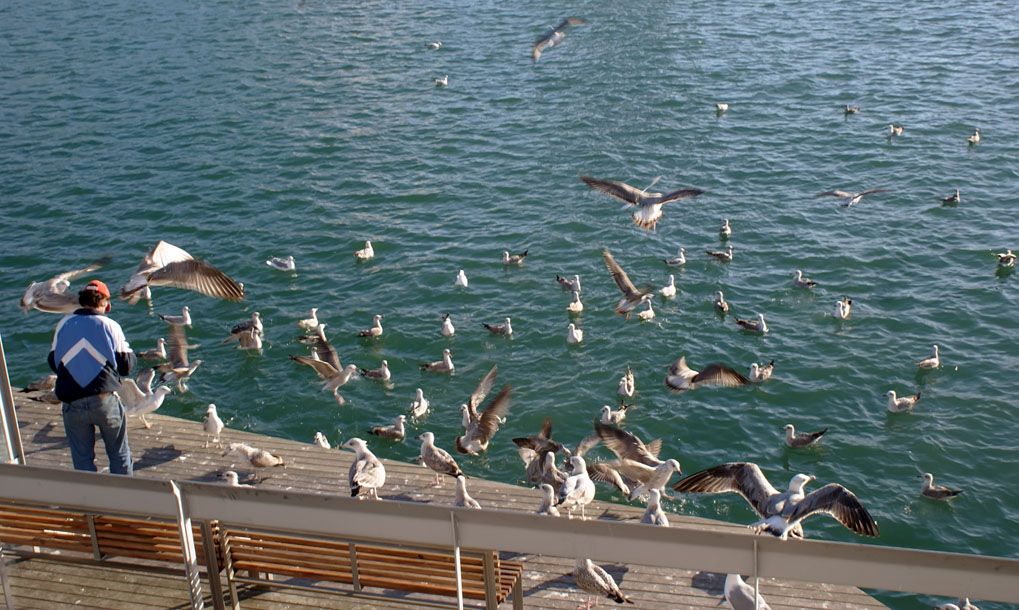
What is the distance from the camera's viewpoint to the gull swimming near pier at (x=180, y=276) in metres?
12.8

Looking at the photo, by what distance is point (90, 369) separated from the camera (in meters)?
9.16

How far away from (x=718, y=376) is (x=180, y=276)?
9.24 m

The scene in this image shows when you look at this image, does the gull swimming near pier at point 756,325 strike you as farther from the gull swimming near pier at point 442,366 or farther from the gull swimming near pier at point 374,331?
the gull swimming near pier at point 374,331

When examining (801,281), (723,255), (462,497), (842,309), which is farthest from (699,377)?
(462,497)

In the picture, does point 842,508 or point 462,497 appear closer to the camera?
point 842,508

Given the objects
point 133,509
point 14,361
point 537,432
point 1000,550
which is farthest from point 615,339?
point 133,509

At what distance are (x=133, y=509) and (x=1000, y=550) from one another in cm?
1280

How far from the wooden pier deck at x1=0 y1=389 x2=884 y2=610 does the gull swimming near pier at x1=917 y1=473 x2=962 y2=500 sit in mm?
5637

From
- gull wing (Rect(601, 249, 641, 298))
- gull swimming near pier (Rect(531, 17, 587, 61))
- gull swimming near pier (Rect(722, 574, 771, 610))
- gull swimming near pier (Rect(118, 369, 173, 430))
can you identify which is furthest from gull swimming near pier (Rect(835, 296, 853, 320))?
gull swimming near pier (Rect(118, 369, 173, 430))

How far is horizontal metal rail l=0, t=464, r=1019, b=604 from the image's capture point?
4.79 metres

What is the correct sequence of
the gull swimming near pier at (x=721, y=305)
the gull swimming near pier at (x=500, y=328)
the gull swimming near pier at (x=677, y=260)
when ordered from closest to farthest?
the gull swimming near pier at (x=500, y=328) → the gull swimming near pier at (x=721, y=305) → the gull swimming near pier at (x=677, y=260)

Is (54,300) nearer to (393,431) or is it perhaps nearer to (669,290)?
(393,431)

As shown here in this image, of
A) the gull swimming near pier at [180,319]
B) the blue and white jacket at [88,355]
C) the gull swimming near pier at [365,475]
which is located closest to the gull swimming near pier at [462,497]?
the gull swimming near pier at [365,475]

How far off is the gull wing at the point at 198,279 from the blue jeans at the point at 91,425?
3040mm
